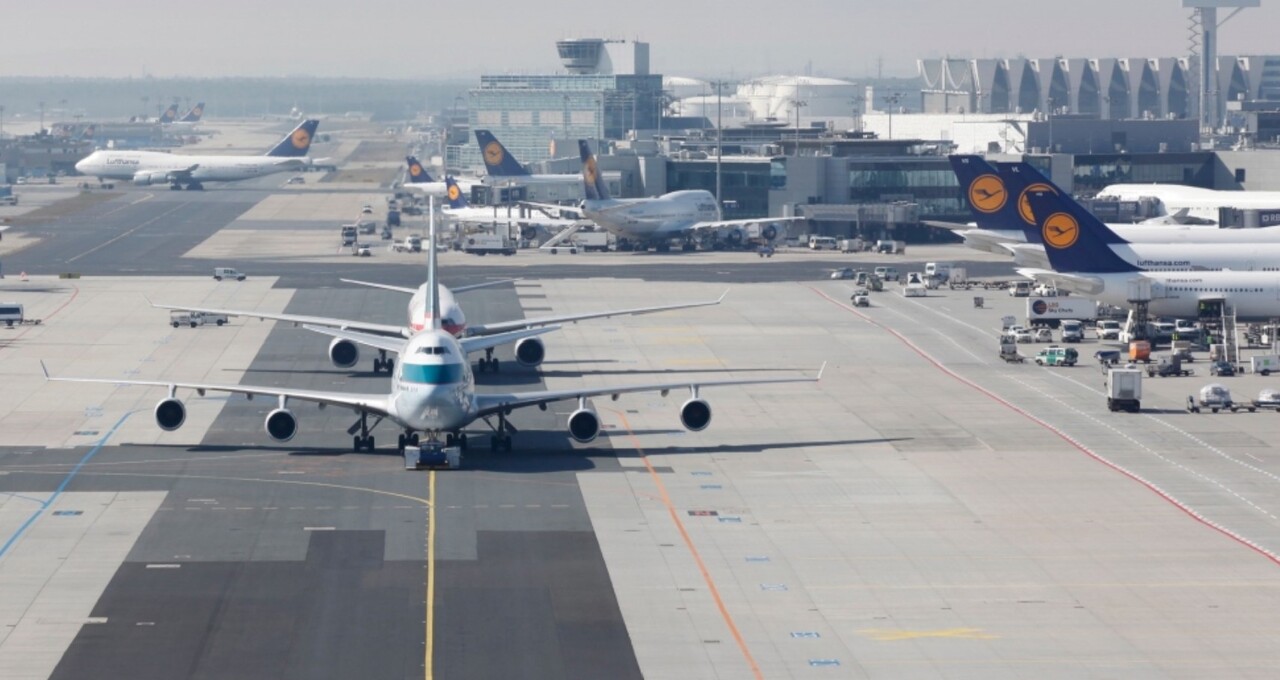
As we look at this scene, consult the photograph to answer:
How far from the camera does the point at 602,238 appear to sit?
152m

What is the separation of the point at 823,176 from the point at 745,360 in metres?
82.9

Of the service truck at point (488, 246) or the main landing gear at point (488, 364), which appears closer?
the main landing gear at point (488, 364)

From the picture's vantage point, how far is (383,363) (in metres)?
79.8

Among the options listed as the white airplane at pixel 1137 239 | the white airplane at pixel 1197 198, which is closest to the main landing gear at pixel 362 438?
the white airplane at pixel 1137 239

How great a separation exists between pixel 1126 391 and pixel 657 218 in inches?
3252

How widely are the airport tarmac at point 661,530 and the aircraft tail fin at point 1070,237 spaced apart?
9314 millimetres

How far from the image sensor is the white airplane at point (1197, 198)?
139625 millimetres

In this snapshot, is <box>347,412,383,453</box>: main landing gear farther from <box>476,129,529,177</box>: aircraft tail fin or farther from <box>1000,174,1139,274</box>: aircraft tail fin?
<box>476,129,529,177</box>: aircraft tail fin

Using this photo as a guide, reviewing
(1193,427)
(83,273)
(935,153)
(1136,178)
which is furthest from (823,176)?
(1193,427)

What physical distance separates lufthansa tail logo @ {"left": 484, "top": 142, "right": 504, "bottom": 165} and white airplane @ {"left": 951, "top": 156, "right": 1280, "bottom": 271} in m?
79.9

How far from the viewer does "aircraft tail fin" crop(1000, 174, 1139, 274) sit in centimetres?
9000

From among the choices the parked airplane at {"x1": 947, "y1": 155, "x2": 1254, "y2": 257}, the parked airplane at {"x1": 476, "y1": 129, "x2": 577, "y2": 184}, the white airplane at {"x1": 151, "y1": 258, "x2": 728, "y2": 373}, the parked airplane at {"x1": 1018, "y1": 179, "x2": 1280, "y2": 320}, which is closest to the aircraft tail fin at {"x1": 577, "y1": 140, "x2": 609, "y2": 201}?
the parked airplane at {"x1": 947, "y1": 155, "x2": 1254, "y2": 257}

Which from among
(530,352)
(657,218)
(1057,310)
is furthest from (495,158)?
(530,352)

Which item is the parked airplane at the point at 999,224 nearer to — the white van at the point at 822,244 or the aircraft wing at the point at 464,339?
the white van at the point at 822,244
